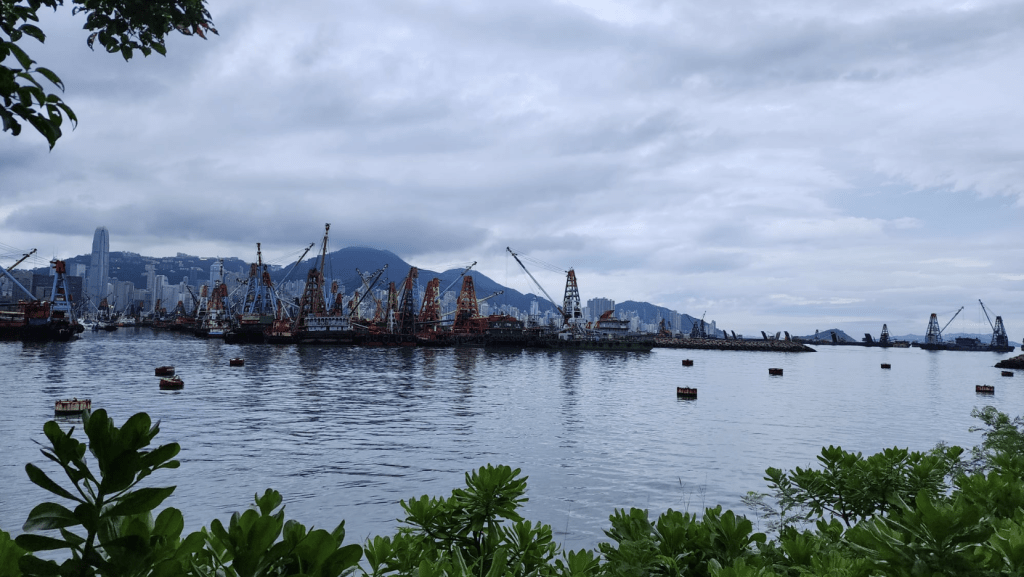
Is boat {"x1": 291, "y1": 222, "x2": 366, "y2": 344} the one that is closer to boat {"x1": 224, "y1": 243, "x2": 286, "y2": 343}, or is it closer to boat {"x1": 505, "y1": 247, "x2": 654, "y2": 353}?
boat {"x1": 224, "y1": 243, "x2": 286, "y2": 343}

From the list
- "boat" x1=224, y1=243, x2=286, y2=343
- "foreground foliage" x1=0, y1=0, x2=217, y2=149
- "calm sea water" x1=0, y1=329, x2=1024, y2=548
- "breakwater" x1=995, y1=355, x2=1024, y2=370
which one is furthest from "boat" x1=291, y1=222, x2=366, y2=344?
"breakwater" x1=995, y1=355, x2=1024, y2=370

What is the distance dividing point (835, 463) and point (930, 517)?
3.79 meters

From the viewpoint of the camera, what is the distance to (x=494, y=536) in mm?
4145

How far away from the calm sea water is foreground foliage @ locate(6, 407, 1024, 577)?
16.3 ft

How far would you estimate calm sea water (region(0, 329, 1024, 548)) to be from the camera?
19781 millimetres

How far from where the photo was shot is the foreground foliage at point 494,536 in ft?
5.13

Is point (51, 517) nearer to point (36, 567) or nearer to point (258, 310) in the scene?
point (36, 567)

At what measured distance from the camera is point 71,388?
4509 cm

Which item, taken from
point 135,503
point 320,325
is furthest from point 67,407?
point 320,325

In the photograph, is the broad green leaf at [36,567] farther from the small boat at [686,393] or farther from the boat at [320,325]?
the boat at [320,325]

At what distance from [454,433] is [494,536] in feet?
92.8

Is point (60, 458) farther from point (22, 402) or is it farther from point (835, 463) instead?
point (22, 402)

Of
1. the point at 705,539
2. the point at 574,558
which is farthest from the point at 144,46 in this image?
the point at 705,539

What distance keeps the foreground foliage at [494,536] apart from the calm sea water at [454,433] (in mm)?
4965
